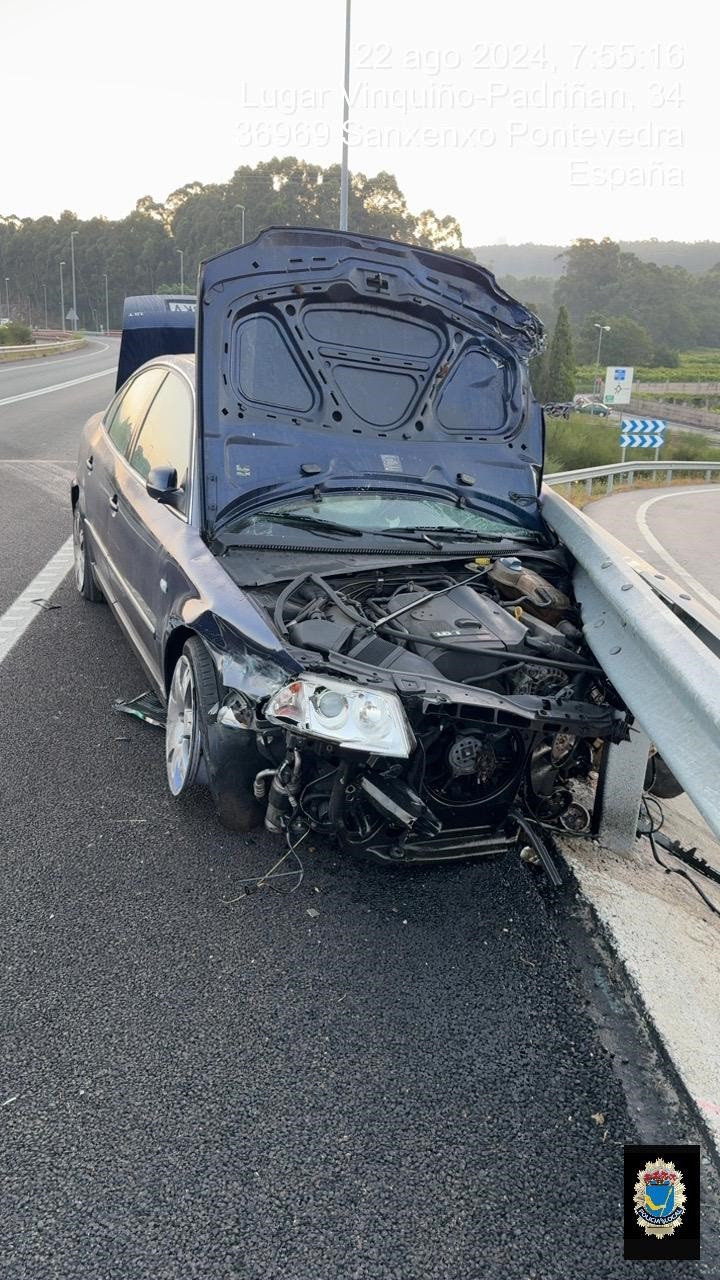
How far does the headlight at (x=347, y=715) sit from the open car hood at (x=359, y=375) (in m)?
1.34

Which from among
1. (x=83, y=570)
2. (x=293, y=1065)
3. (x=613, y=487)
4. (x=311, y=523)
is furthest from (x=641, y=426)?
(x=293, y=1065)

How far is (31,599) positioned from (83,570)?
468 millimetres

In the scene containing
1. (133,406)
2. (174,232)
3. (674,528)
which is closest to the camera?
(133,406)

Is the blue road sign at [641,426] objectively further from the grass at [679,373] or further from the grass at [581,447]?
the grass at [679,373]

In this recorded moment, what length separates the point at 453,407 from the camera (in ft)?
15.7

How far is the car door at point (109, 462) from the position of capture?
206 inches

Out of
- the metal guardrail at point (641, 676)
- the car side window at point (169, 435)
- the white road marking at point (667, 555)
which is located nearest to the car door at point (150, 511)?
the car side window at point (169, 435)

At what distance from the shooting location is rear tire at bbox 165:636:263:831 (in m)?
3.36

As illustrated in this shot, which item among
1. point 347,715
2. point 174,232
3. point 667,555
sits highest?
point 174,232

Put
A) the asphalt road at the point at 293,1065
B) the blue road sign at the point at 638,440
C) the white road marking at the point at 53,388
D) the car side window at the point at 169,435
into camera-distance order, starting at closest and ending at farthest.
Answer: the asphalt road at the point at 293,1065, the car side window at the point at 169,435, the white road marking at the point at 53,388, the blue road sign at the point at 638,440

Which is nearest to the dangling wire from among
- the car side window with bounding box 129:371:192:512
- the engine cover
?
the engine cover

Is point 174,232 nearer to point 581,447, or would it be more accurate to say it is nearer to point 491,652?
point 581,447

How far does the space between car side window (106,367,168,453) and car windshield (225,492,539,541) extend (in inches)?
52.4

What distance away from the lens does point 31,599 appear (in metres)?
6.46
